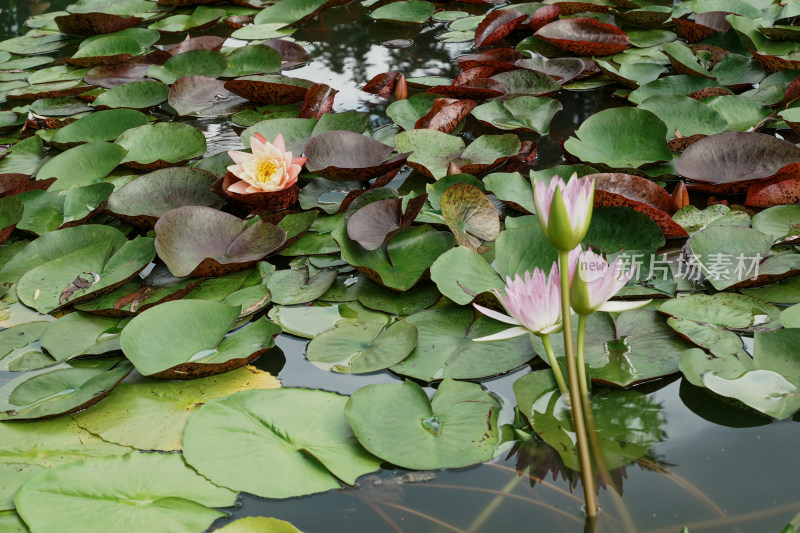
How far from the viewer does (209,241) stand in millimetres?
1782

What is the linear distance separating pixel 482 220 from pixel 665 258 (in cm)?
43

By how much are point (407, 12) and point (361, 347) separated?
257cm

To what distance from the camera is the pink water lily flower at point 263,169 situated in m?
1.90

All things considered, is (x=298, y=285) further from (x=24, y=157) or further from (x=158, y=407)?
(x=24, y=157)

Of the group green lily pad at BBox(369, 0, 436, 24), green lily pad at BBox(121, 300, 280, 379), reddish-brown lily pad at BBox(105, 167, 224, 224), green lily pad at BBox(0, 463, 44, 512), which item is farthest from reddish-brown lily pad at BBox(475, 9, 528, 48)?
green lily pad at BBox(0, 463, 44, 512)

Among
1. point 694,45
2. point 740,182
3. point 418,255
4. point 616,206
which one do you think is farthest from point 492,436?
point 694,45

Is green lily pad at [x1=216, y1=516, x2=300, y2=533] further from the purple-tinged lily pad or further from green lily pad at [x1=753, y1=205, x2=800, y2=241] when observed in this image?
the purple-tinged lily pad

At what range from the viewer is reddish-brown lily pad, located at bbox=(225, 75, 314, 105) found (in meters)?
2.65

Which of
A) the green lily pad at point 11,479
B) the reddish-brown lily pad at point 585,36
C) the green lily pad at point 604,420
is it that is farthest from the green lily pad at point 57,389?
the reddish-brown lily pad at point 585,36

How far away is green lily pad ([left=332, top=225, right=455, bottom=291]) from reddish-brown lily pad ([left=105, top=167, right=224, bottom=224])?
19.5 inches

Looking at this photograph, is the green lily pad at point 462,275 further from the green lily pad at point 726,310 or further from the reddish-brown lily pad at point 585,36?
the reddish-brown lily pad at point 585,36

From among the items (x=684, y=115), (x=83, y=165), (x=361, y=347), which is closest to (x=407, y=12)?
(x=684, y=115)

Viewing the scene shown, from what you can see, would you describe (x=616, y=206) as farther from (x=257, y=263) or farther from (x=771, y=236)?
(x=257, y=263)

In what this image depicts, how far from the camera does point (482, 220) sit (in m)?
1.75
